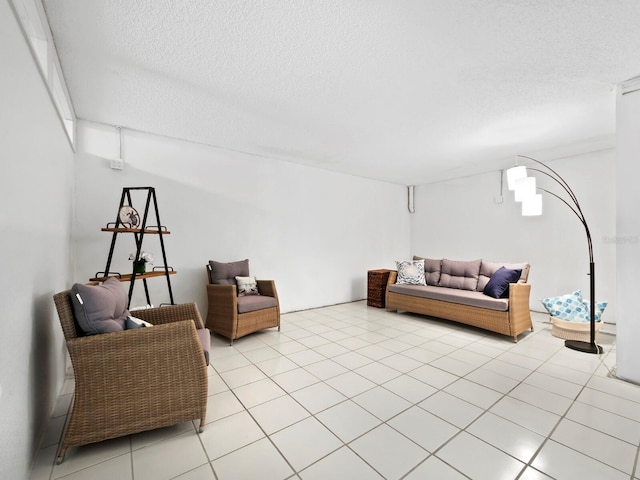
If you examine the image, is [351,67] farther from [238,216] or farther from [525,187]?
[525,187]

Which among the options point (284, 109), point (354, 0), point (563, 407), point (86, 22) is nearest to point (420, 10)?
point (354, 0)

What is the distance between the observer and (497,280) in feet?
11.9

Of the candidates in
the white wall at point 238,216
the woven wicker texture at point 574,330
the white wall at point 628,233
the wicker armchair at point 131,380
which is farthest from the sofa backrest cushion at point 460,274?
the wicker armchair at point 131,380

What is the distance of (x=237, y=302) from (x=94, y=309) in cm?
168

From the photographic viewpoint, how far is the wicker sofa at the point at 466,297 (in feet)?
11.0

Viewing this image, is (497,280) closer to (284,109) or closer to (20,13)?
(284,109)

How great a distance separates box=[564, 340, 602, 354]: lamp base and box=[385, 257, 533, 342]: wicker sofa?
42 centimetres

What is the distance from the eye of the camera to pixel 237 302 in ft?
10.7

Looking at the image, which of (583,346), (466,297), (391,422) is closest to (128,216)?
(391,422)

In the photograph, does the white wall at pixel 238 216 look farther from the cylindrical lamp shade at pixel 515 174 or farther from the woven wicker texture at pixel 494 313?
the cylindrical lamp shade at pixel 515 174

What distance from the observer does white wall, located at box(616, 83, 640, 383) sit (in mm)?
2285

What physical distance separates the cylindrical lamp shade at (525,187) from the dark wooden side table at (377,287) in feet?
7.23

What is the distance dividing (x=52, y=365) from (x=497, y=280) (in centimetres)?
444

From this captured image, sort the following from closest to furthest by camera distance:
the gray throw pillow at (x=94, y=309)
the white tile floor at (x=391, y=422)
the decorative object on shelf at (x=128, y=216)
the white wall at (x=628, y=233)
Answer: the white tile floor at (x=391, y=422), the gray throw pillow at (x=94, y=309), the white wall at (x=628, y=233), the decorative object on shelf at (x=128, y=216)
